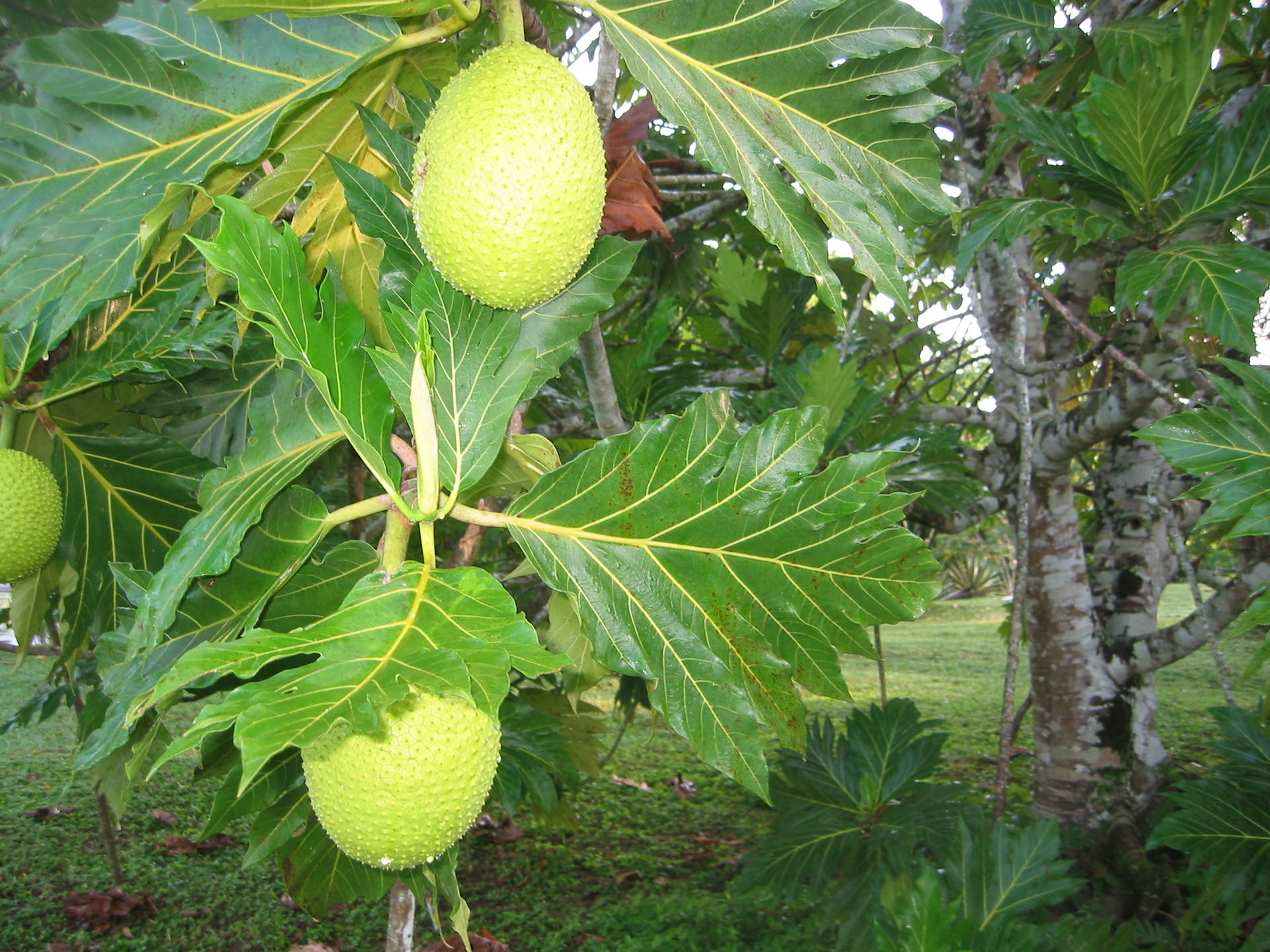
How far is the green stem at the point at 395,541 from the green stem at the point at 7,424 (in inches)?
31.2

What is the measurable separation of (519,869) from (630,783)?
1206mm

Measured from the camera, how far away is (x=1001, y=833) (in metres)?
1.86

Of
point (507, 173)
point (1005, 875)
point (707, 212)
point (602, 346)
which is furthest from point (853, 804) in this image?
point (507, 173)

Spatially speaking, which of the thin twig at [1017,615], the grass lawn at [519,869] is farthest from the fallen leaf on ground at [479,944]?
the thin twig at [1017,615]

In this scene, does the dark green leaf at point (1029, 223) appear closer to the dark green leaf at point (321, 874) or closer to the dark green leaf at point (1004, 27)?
the dark green leaf at point (1004, 27)

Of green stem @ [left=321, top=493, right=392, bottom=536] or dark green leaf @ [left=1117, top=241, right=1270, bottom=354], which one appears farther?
dark green leaf @ [left=1117, top=241, right=1270, bottom=354]

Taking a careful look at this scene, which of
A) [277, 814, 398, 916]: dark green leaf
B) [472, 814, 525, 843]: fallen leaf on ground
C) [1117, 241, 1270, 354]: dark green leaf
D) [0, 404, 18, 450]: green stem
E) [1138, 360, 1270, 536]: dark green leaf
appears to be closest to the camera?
[277, 814, 398, 916]: dark green leaf

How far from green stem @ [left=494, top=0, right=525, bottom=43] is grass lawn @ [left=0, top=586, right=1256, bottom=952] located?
1761 millimetres

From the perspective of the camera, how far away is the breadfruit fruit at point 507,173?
0.69 metres

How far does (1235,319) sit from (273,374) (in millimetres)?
1786

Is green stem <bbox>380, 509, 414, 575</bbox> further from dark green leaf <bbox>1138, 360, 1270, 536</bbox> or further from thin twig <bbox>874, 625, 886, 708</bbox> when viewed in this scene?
dark green leaf <bbox>1138, 360, 1270, 536</bbox>

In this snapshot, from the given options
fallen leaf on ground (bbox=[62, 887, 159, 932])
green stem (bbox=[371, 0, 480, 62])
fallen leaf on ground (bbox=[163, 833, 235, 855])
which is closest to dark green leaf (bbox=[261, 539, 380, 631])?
green stem (bbox=[371, 0, 480, 62])

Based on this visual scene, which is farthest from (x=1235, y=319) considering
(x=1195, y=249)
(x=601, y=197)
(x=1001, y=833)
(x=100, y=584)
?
(x=100, y=584)

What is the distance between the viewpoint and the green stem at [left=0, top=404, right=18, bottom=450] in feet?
4.09
